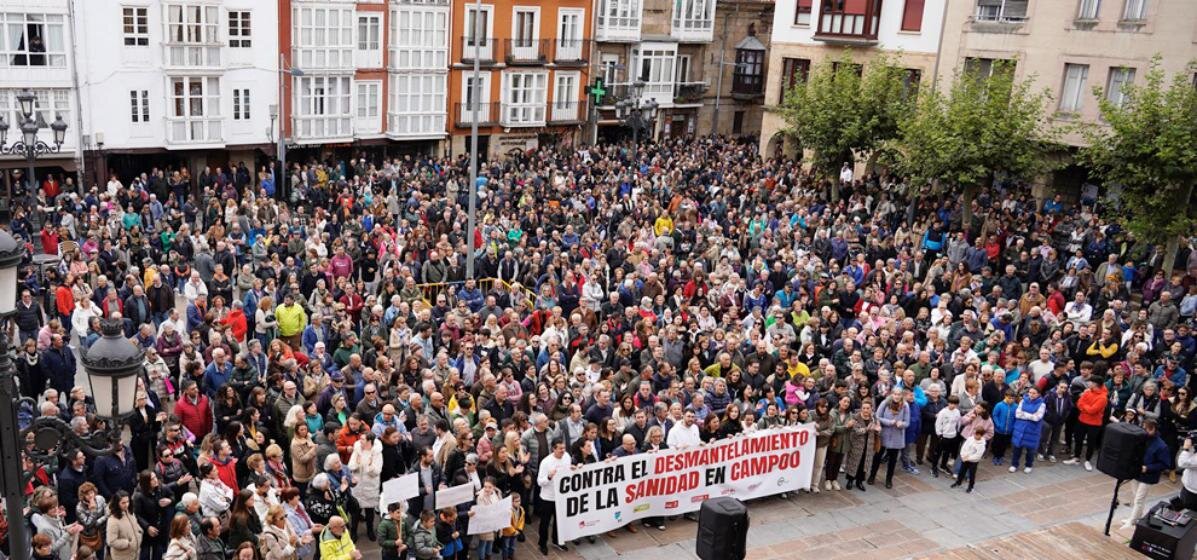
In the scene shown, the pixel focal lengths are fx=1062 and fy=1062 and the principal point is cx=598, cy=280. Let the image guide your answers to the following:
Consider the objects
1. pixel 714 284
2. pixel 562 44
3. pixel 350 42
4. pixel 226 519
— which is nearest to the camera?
pixel 226 519

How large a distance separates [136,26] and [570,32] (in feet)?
58.2

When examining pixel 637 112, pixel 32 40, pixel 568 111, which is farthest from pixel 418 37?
pixel 32 40

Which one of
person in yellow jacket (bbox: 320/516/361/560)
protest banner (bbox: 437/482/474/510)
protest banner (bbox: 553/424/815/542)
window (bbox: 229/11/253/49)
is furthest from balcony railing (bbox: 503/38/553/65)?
person in yellow jacket (bbox: 320/516/361/560)

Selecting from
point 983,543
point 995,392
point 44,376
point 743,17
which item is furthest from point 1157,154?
point 743,17

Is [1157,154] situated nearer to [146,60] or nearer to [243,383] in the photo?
[243,383]

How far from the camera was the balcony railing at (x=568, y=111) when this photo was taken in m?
44.9

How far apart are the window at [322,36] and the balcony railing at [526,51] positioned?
6.85 meters

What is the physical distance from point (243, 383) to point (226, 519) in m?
3.47

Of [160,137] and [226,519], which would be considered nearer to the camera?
[226,519]

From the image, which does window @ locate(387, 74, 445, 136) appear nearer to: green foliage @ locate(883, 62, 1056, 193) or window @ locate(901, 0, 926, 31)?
window @ locate(901, 0, 926, 31)

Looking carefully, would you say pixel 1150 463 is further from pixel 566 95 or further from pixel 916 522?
pixel 566 95

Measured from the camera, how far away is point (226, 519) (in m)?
11.4

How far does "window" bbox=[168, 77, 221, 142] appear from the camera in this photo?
113 feet

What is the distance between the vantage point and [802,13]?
40.8 m
